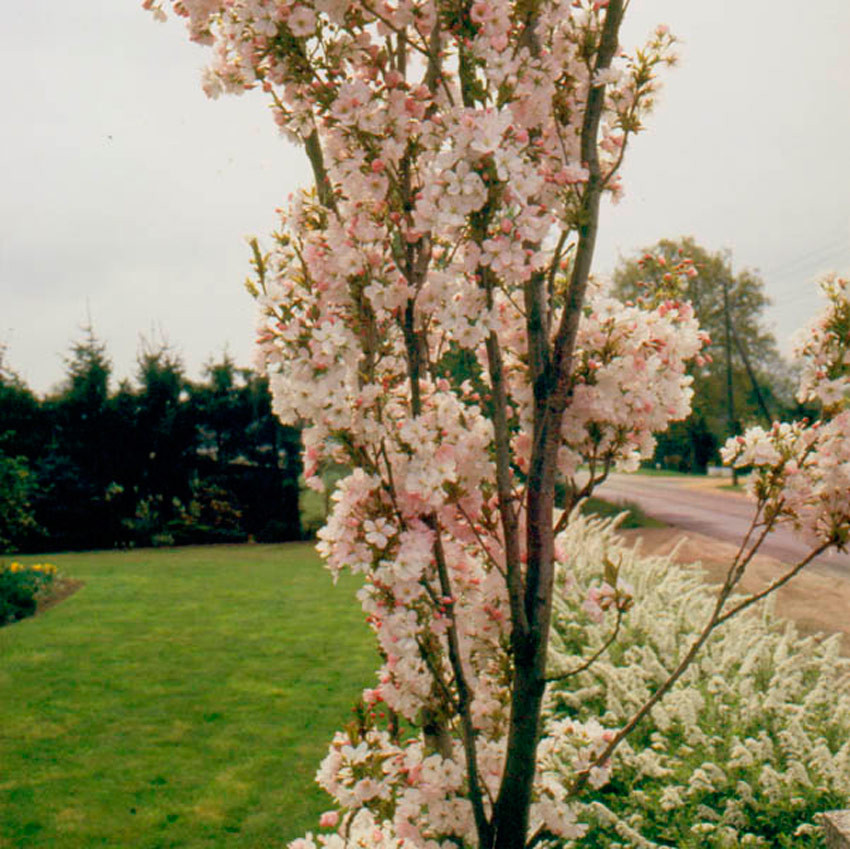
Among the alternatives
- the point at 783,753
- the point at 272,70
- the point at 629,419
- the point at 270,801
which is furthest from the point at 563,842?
the point at 272,70

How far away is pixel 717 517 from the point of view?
21641 millimetres

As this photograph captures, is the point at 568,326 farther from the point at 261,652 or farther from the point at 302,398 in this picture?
the point at 261,652

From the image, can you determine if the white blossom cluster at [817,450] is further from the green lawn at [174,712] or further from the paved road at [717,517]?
the paved road at [717,517]

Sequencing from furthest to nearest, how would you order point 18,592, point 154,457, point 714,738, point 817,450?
point 154,457 < point 18,592 < point 714,738 < point 817,450

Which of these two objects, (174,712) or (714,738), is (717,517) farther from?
(714,738)

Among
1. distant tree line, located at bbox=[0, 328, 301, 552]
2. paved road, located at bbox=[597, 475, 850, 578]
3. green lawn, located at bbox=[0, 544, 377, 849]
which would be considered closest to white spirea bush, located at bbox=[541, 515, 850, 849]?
green lawn, located at bbox=[0, 544, 377, 849]

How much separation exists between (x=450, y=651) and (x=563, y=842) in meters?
2.49

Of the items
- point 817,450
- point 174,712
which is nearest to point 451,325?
point 817,450

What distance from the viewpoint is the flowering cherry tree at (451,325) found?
6.48 ft

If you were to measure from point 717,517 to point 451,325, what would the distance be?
21273 millimetres

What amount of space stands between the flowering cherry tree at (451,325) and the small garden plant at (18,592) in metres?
9.83

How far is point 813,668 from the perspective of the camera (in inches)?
218

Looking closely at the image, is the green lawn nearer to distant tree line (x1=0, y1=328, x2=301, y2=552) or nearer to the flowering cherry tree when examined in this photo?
the flowering cherry tree

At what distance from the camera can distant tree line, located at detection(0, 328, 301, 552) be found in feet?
66.6
